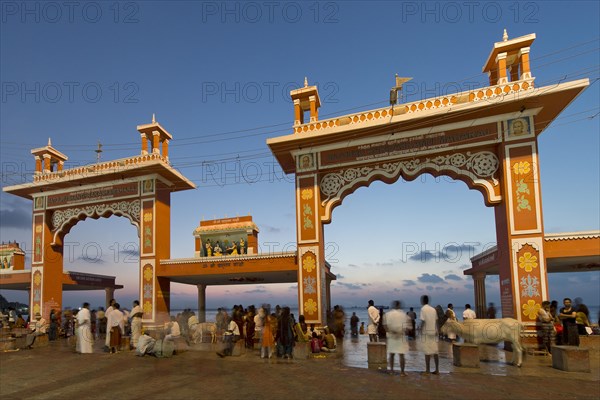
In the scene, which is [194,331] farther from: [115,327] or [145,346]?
[145,346]

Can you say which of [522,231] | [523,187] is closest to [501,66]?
[523,187]

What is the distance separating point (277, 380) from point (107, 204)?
1491 cm

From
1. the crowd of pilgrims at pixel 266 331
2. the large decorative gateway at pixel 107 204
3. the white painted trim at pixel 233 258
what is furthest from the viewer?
the large decorative gateway at pixel 107 204

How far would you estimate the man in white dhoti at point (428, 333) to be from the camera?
9.26 meters

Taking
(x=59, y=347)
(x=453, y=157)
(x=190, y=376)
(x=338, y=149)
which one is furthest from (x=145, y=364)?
(x=453, y=157)

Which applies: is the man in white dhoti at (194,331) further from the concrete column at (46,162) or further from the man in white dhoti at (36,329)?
the concrete column at (46,162)

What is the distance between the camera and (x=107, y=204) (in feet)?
68.5

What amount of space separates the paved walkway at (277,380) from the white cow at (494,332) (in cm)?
46

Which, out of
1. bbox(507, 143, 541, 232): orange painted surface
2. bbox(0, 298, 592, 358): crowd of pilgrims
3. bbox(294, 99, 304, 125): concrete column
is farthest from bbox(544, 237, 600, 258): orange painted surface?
bbox(294, 99, 304, 125): concrete column

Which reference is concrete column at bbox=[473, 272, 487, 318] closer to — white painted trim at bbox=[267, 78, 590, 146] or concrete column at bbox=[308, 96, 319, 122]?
white painted trim at bbox=[267, 78, 590, 146]

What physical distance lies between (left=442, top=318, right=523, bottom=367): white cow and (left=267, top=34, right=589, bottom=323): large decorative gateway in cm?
243

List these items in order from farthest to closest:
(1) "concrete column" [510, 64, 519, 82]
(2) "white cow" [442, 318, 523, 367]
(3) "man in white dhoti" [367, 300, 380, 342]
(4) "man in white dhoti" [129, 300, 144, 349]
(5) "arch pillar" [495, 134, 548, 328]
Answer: (3) "man in white dhoti" [367, 300, 380, 342] → (1) "concrete column" [510, 64, 519, 82] → (4) "man in white dhoti" [129, 300, 144, 349] → (5) "arch pillar" [495, 134, 548, 328] → (2) "white cow" [442, 318, 523, 367]

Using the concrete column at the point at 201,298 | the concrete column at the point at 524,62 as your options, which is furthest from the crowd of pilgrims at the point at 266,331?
the concrete column at the point at 524,62

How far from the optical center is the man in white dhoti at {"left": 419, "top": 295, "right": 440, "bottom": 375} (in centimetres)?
926
